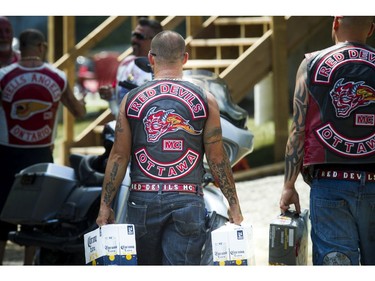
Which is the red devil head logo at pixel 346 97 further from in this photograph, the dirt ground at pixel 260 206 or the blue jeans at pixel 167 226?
the dirt ground at pixel 260 206

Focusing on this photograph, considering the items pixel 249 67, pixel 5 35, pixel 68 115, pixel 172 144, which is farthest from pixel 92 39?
pixel 172 144

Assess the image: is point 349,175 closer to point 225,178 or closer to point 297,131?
point 297,131

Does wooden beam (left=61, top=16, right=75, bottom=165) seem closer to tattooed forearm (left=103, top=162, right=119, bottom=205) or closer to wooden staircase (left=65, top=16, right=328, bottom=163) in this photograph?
wooden staircase (left=65, top=16, right=328, bottom=163)

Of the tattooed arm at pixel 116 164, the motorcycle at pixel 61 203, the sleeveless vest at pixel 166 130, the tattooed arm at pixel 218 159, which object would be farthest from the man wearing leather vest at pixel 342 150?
the motorcycle at pixel 61 203

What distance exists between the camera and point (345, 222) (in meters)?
5.25

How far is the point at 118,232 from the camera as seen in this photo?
5.07m

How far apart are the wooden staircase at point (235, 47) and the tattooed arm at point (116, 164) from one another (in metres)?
6.11

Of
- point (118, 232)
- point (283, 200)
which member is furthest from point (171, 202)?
point (283, 200)

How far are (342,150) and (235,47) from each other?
7302mm

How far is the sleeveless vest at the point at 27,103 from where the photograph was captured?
7.75 m

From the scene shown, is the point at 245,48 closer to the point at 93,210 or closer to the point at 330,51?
the point at 93,210

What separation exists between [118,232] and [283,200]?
0.98 meters

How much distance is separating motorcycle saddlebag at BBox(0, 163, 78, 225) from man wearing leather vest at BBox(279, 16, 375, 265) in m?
2.29

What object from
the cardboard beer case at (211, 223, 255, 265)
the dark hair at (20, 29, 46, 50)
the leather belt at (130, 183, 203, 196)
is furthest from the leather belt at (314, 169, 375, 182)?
the dark hair at (20, 29, 46, 50)
